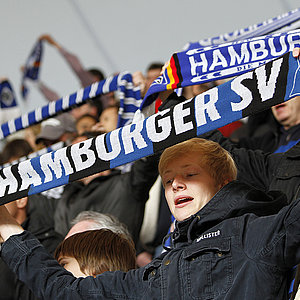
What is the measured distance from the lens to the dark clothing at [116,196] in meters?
2.62

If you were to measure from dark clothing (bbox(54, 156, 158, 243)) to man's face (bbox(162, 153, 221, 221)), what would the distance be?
65 centimetres

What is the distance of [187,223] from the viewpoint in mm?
Answer: 1735

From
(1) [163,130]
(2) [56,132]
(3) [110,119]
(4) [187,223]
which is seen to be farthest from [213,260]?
(2) [56,132]

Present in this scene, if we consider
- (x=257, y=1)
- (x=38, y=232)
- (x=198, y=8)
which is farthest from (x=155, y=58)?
(x=38, y=232)

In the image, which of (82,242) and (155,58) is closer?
(82,242)

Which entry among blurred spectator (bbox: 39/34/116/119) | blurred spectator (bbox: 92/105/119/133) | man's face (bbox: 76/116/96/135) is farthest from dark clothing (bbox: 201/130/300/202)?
blurred spectator (bbox: 39/34/116/119)

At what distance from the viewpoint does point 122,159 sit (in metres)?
1.76

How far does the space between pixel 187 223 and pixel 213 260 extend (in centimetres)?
15

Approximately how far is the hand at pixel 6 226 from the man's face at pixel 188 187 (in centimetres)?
48

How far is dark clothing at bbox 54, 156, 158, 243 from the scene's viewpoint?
2621 millimetres

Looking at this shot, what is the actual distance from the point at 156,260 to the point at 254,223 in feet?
1.04

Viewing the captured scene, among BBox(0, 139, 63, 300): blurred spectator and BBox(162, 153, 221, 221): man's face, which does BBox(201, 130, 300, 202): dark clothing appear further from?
BBox(0, 139, 63, 300): blurred spectator

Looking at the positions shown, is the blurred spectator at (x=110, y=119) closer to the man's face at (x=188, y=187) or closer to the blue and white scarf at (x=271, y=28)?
the blue and white scarf at (x=271, y=28)

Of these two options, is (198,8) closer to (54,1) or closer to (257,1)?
(257,1)
